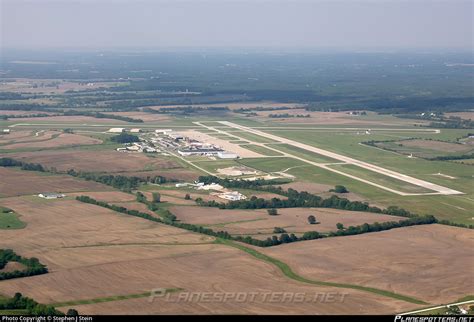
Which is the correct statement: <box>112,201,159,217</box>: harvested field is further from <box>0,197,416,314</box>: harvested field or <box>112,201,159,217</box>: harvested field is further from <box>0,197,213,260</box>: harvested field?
<box>0,197,416,314</box>: harvested field

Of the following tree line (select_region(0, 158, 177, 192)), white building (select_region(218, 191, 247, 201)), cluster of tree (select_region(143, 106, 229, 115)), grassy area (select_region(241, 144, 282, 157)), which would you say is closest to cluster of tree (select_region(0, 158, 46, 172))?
tree line (select_region(0, 158, 177, 192))

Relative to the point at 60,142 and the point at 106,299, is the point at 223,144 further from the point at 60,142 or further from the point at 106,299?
the point at 106,299

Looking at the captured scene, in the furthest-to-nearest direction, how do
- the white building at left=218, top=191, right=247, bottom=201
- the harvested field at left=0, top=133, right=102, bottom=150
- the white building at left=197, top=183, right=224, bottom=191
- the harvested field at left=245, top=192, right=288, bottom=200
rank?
the harvested field at left=0, top=133, right=102, bottom=150, the white building at left=197, top=183, right=224, bottom=191, the harvested field at left=245, top=192, right=288, bottom=200, the white building at left=218, top=191, right=247, bottom=201

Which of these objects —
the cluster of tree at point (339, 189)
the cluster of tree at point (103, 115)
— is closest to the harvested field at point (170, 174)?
the cluster of tree at point (339, 189)

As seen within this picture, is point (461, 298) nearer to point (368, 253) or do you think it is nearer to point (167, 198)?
point (368, 253)

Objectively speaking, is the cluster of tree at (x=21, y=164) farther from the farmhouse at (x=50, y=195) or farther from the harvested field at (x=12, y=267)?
the harvested field at (x=12, y=267)
